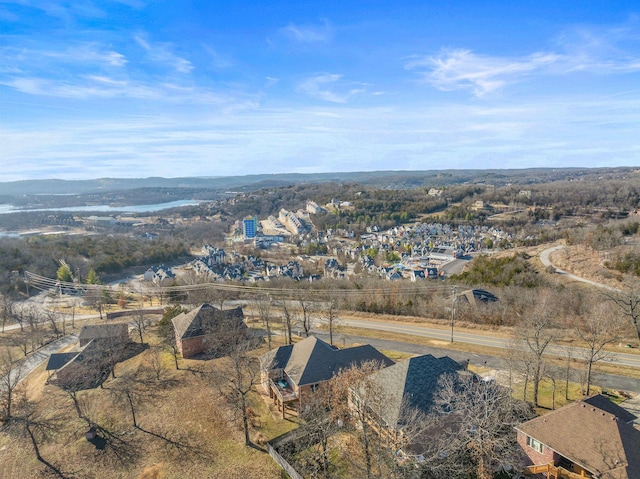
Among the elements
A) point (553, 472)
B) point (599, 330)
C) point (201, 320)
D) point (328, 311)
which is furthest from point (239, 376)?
point (599, 330)

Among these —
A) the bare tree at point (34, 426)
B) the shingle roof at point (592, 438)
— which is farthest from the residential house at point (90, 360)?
the shingle roof at point (592, 438)

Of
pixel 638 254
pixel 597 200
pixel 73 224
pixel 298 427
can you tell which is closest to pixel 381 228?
pixel 597 200

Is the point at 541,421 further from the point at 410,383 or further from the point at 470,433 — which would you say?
the point at 410,383

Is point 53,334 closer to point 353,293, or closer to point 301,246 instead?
point 353,293

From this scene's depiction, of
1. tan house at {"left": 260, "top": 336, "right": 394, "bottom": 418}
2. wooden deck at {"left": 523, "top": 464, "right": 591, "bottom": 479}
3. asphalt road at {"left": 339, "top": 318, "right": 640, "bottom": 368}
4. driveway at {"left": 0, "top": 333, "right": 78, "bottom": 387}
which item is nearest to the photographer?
wooden deck at {"left": 523, "top": 464, "right": 591, "bottom": 479}

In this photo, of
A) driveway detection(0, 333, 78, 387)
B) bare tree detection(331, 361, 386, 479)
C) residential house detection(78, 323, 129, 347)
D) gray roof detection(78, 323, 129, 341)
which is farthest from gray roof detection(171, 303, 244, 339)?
bare tree detection(331, 361, 386, 479)

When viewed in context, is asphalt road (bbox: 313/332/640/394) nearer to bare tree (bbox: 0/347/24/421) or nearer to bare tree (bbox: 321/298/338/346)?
bare tree (bbox: 321/298/338/346)
